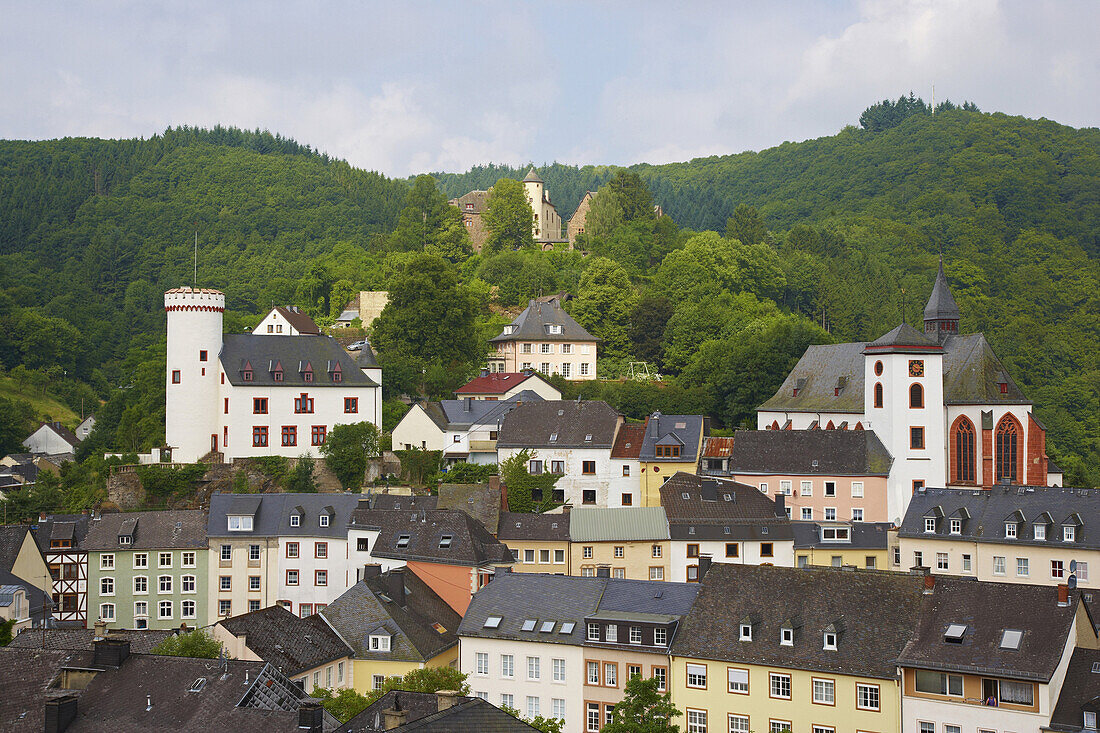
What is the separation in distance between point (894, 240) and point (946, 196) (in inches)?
829

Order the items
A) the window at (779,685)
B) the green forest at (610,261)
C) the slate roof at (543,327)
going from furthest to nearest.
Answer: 1. the slate roof at (543,327)
2. the green forest at (610,261)
3. the window at (779,685)

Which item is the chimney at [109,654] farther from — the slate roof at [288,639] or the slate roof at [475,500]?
the slate roof at [475,500]

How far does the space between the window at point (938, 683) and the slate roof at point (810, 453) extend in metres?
27.9

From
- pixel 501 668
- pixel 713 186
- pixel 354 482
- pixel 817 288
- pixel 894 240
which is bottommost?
pixel 501 668

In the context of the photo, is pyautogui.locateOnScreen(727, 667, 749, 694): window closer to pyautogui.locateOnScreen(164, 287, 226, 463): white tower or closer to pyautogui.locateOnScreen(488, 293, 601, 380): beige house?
pyautogui.locateOnScreen(164, 287, 226, 463): white tower

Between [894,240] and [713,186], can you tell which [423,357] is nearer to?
[894,240]

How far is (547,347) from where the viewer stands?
8269 centimetres

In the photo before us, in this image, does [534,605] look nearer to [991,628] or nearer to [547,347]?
[991,628]

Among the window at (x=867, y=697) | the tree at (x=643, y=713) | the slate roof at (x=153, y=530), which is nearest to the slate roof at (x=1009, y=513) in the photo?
the window at (x=867, y=697)

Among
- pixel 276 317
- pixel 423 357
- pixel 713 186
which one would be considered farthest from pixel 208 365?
pixel 713 186

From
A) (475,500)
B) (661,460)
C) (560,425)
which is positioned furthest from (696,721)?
(560,425)

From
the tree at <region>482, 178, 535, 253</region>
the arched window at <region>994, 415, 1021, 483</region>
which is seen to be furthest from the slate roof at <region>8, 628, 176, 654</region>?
the tree at <region>482, 178, 535, 253</region>

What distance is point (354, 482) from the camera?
211ft

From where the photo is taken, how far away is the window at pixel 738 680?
35344 mm
